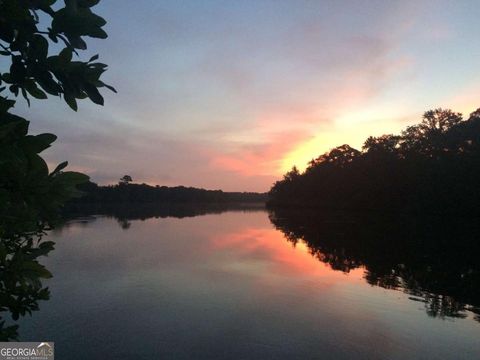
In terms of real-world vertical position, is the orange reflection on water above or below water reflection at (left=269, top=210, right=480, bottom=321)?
below

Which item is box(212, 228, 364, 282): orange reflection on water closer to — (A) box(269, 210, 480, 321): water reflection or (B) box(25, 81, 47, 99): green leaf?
(A) box(269, 210, 480, 321): water reflection

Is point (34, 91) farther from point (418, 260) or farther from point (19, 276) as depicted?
point (418, 260)

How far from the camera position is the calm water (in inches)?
400

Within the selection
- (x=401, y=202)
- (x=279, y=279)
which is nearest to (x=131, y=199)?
(x=401, y=202)

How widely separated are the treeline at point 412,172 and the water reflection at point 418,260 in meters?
18.5

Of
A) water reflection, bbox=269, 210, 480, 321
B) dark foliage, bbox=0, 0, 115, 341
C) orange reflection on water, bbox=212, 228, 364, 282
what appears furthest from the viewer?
orange reflection on water, bbox=212, 228, 364, 282

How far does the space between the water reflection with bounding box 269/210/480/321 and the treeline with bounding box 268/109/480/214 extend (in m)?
18.5

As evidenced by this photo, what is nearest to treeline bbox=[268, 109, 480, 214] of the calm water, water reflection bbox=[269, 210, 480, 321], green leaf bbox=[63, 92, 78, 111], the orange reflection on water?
water reflection bbox=[269, 210, 480, 321]

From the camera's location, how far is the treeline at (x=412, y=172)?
183ft

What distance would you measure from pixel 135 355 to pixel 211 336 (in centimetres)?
234

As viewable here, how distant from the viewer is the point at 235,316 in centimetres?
1282

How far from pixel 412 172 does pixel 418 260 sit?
49.6 metres

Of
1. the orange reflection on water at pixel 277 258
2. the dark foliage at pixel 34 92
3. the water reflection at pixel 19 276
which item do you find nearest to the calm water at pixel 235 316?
the orange reflection on water at pixel 277 258

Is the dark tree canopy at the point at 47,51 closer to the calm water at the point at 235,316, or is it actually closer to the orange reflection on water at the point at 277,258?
the calm water at the point at 235,316
